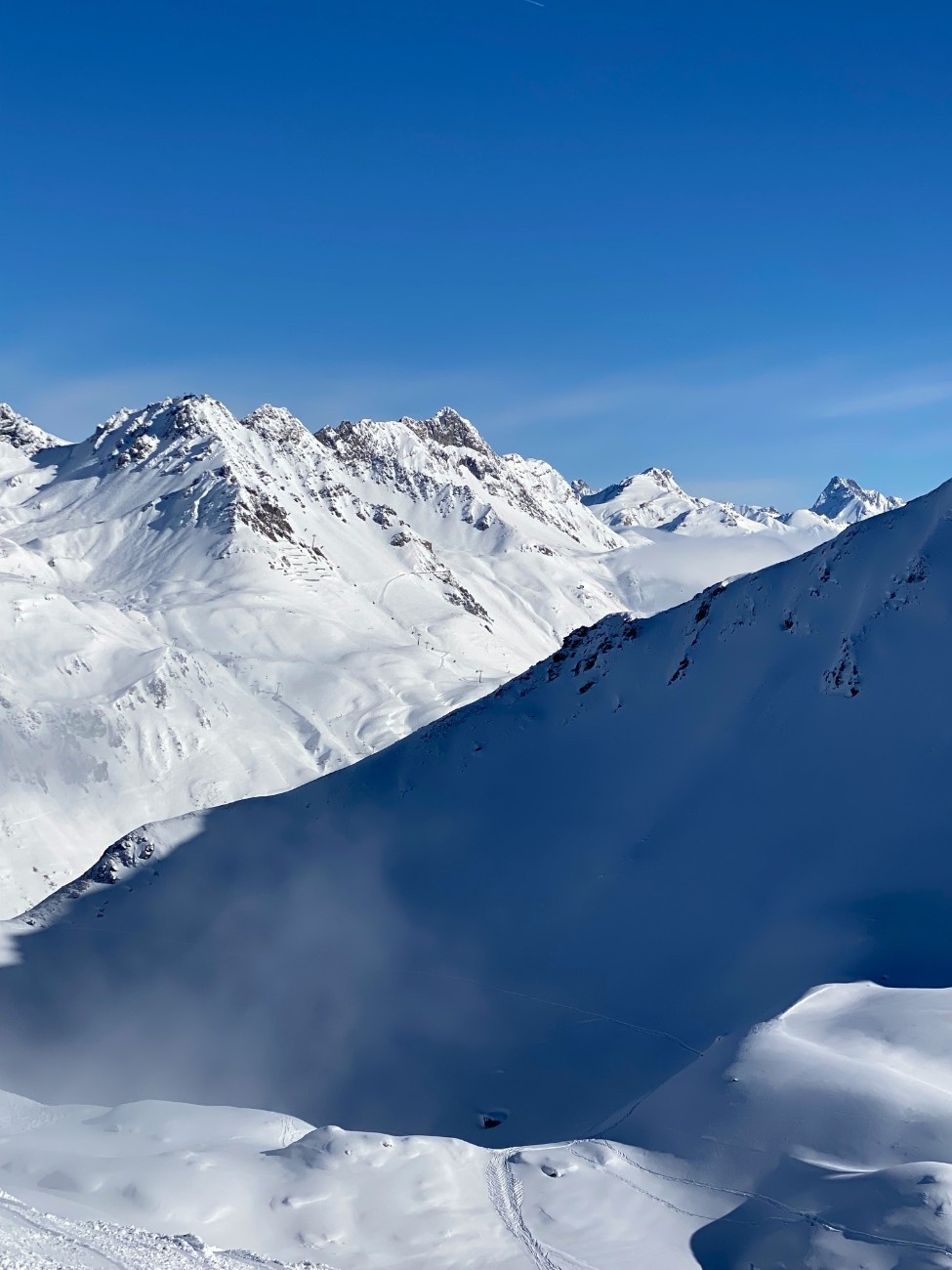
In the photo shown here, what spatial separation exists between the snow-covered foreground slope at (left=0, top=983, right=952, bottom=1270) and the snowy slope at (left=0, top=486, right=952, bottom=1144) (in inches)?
294

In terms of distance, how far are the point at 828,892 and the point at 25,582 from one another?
13544 cm

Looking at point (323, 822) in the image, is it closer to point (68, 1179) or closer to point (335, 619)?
point (68, 1179)

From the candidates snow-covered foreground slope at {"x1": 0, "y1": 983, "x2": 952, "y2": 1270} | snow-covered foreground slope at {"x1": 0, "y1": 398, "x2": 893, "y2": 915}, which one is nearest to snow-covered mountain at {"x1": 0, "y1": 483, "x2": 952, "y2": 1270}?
snow-covered foreground slope at {"x1": 0, "y1": 983, "x2": 952, "y2": 1270}

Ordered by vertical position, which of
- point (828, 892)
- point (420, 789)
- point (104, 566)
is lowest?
point (828, 892)

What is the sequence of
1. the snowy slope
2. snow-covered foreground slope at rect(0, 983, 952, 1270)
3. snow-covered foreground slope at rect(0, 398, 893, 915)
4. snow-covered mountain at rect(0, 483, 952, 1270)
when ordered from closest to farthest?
snow-covered foreground slope at rect(0, 983, 952, 1270) < snow-covered mountain at rect(0, 483, 952, 1270) < the snowy slope < snow-covered foreground slope at rect(0, 398, 893, 915)

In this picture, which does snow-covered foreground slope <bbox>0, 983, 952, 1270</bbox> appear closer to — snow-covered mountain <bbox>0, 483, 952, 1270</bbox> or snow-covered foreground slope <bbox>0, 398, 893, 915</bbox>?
snow-covered mountain <bbox>0, 483, 952, 1270</bbox>

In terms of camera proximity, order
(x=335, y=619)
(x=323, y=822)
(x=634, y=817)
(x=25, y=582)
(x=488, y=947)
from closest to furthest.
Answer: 1. (x=488, y=947)
2. (x=634, y=817)
3. (x=323, y=822)
4. (x=25, y=582)
5. (x=335, y=619)

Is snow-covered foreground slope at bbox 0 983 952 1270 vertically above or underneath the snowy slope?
underneath

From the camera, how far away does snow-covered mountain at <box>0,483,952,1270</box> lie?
74.9 ft

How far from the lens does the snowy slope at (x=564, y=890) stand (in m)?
37.4

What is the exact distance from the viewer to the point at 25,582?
483ft

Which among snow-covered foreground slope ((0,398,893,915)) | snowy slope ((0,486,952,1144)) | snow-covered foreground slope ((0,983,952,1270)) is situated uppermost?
snow-covered foreground slope ((0,398,893,915))

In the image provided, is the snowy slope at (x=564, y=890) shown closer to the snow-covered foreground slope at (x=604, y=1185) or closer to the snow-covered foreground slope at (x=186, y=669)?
the snow-covered foreground slope at (x=604, y=1185)

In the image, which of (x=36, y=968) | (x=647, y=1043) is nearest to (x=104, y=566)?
(x=36, y=968)
